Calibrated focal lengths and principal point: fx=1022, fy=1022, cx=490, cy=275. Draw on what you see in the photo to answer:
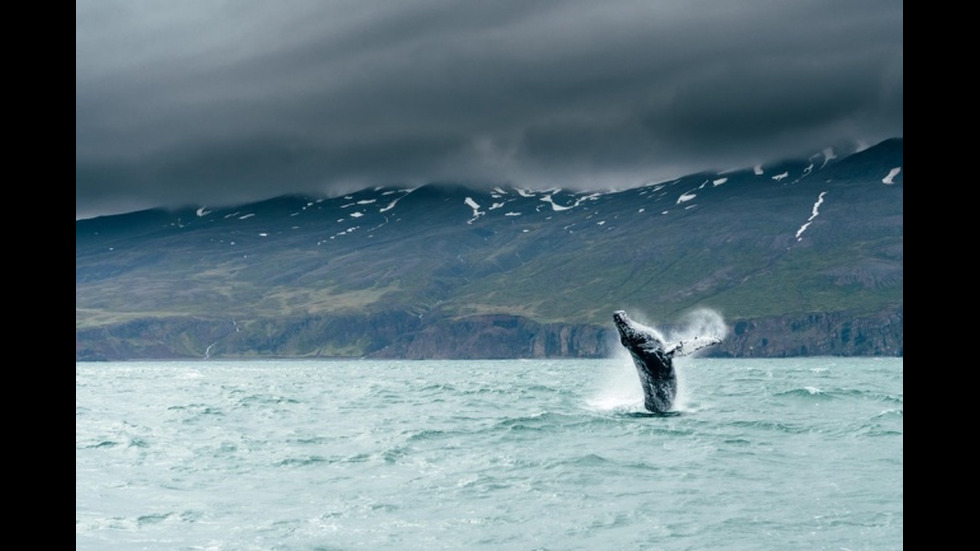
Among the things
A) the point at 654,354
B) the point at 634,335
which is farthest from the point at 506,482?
the point at 654,354

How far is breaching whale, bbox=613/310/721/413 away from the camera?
1230 inches

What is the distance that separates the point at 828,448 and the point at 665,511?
9720 millimetres

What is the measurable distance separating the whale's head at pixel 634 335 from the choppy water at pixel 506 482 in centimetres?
237

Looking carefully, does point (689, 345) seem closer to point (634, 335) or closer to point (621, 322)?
point (634, 335)

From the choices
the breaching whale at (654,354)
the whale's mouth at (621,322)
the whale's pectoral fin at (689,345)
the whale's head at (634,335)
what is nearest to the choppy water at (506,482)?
the breaching whale at (654,354)

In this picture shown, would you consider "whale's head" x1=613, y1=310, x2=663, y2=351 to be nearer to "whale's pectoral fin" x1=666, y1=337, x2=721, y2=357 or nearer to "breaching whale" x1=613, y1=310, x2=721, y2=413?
"breaching whale" x1=613, y1=310, x2=721, y2=413

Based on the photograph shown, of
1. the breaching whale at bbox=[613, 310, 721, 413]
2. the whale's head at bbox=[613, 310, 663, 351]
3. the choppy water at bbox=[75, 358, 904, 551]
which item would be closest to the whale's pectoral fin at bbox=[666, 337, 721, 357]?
the breaching whale at bbox=[613, 310, 721, 413]

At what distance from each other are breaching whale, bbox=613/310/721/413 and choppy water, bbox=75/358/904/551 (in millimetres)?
1151

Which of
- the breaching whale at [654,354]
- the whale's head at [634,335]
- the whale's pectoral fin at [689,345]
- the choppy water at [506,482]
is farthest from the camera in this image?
the whale's pectoral fin at [689,345]

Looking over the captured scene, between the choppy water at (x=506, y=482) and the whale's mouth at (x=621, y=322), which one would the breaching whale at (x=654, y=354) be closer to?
the whale's mouth at (x=621, y=322)

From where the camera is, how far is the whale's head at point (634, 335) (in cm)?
3105
